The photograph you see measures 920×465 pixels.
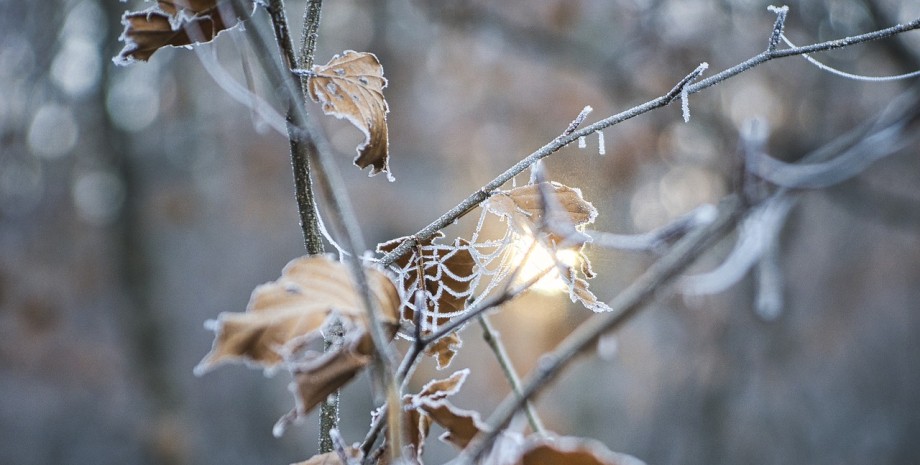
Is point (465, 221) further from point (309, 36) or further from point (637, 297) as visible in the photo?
point (637, 297)

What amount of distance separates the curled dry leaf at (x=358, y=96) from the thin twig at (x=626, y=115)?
6cm

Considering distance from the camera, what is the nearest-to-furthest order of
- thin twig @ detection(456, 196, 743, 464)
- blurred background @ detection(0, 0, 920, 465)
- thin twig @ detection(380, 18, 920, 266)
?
1. thin twig @ detection(456, 196, 743, 464)
2. thin twig @ detection(380, 18, 920, 266)
3. blurred background @ detection(0, 0, 920, 465)

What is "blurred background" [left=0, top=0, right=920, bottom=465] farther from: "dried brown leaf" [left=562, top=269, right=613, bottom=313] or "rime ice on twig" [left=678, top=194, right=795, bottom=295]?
"rime ice on twig" [left=678, top=194, right=795, bottom=295]

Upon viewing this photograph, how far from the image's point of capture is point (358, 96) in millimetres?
379

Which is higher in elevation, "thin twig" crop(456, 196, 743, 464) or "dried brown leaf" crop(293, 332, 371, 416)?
"thin twig" crop(456, 196, 743, 464)

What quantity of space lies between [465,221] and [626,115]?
1720 millimetres

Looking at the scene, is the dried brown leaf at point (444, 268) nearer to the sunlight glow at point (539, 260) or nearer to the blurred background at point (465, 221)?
the sunlight glow at point (539, 260)

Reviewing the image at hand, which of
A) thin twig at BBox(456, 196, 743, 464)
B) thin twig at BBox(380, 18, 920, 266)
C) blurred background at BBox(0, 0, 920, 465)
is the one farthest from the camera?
blurred background at BBox(0, 0, 920, 465)

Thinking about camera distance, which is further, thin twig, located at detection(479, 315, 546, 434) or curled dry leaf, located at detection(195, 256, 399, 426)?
thin twig, located at detection(479, 315, 546, 434)

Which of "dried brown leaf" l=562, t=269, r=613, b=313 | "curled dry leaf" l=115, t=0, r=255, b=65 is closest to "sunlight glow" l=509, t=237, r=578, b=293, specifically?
"dried brown leaf" l=562, t=269, r=613, b=313

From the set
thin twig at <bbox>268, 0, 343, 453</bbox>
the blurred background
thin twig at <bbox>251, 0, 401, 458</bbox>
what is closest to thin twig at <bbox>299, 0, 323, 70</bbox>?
thin twig at <bbox>268, 0, 343, 453</bbox>

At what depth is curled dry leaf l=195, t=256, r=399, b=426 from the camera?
265 mm

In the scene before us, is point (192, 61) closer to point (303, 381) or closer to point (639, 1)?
point (639, 1)

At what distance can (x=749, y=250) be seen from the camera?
10.0 inches
